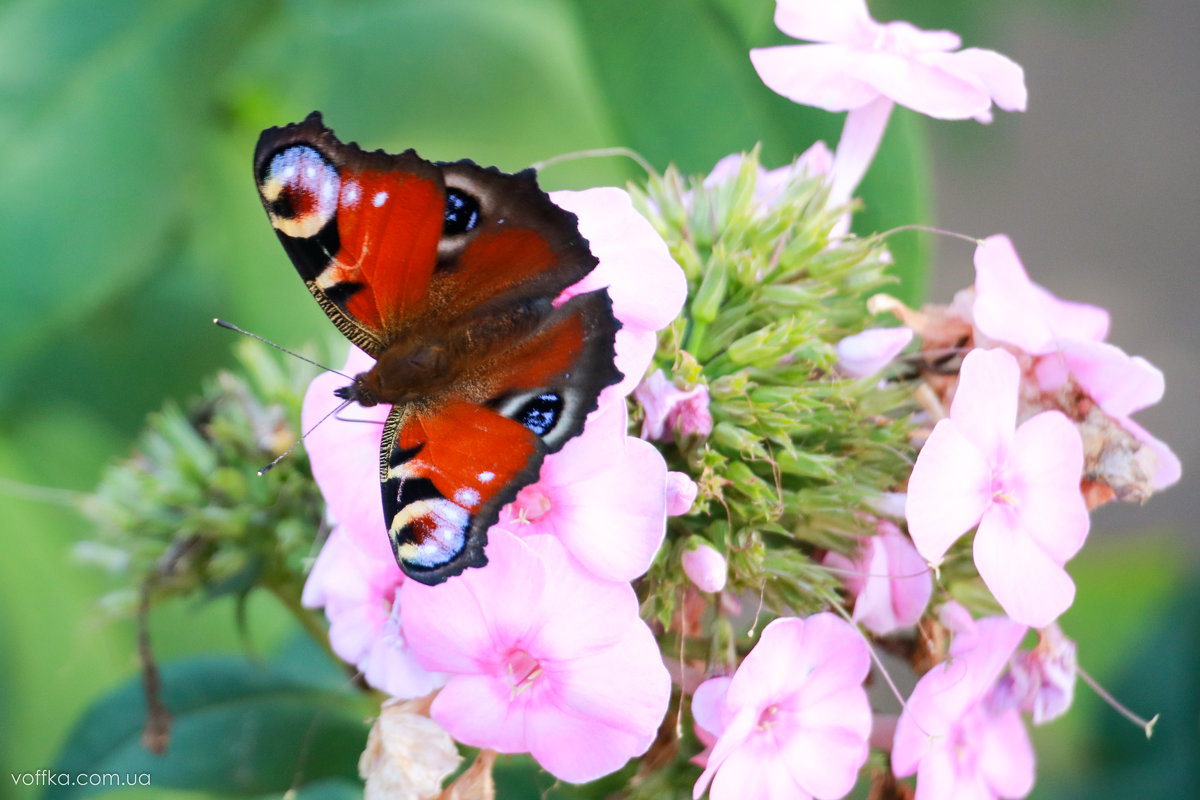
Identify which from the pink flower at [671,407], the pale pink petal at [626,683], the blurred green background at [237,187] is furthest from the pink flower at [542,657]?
the blurred green background at [237,187]

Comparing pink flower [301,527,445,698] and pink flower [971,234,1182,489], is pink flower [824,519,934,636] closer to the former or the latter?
pink flower [971,234,1182,489]

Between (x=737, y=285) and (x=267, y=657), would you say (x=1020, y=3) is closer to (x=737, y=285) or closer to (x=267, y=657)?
(x=737, y=285)

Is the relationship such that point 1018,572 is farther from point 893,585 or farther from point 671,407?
point 671,407

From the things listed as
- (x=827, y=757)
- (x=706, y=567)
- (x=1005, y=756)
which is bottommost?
(x=1005, y=756)

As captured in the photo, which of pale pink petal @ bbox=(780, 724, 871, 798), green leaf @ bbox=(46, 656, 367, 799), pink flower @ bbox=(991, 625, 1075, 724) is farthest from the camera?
green leaf @ bbox=(46, 656, 367, 799)

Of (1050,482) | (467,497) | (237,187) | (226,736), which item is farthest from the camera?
(237,187)

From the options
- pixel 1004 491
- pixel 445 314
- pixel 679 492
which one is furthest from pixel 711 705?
pixel 445 314

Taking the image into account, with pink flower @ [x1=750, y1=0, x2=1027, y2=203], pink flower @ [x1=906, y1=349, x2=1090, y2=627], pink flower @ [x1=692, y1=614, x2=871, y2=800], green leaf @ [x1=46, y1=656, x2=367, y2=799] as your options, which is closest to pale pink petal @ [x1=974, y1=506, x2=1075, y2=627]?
pink flower @ [x1=906, y1=349, x2=1090, y2=627]

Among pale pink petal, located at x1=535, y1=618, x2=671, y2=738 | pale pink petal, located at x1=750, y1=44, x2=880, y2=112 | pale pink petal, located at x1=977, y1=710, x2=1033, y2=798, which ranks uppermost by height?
pale pink petal, located at x1=750, y1=44, x2=880, y2=112
